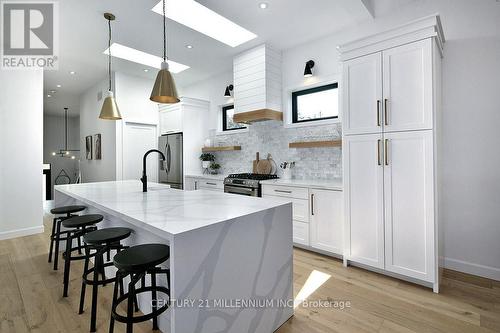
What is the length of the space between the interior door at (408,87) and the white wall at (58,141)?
35.3 feet

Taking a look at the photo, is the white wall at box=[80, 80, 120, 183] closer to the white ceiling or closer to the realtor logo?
the white ceiling

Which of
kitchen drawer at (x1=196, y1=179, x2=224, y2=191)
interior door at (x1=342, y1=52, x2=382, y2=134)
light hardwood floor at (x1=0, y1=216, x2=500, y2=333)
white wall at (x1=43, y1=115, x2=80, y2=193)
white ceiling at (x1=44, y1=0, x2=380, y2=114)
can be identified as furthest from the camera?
white wall at (x1=43, y1=115, x2=80, y2=193)

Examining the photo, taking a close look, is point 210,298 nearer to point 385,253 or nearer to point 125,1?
point 385,253

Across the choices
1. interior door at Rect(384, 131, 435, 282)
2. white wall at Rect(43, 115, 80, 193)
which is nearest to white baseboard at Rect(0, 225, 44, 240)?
interior door at Rect(384, 131, 435, 282)

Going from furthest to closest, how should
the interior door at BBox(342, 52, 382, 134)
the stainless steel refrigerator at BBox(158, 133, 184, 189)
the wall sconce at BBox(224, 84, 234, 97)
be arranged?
the stainless steel refrigerator at BBox(158, 133, 184, 189)
the wall sconce at BBox(224, 84, 234, 97)
the interior door at BBox(342, 52, 382, 134)

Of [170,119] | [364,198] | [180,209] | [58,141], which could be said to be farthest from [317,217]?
[58,141]

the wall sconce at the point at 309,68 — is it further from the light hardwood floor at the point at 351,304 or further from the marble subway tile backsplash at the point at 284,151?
the light hardwood floor at the point at 351,304

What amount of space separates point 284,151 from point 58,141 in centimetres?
1024

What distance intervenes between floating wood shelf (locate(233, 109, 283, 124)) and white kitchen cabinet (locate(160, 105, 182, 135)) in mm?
1536

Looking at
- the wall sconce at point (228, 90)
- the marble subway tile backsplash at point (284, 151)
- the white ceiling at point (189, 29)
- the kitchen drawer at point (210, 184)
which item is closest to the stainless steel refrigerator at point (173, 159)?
the kitchen drawer at point (210, 184)

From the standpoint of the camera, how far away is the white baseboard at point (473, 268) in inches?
98.9

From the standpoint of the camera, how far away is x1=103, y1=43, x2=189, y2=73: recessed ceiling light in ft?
14.1

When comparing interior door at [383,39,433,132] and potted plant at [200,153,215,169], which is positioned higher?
interior door at [383,39,433,132]

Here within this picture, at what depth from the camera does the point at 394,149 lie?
252cm
